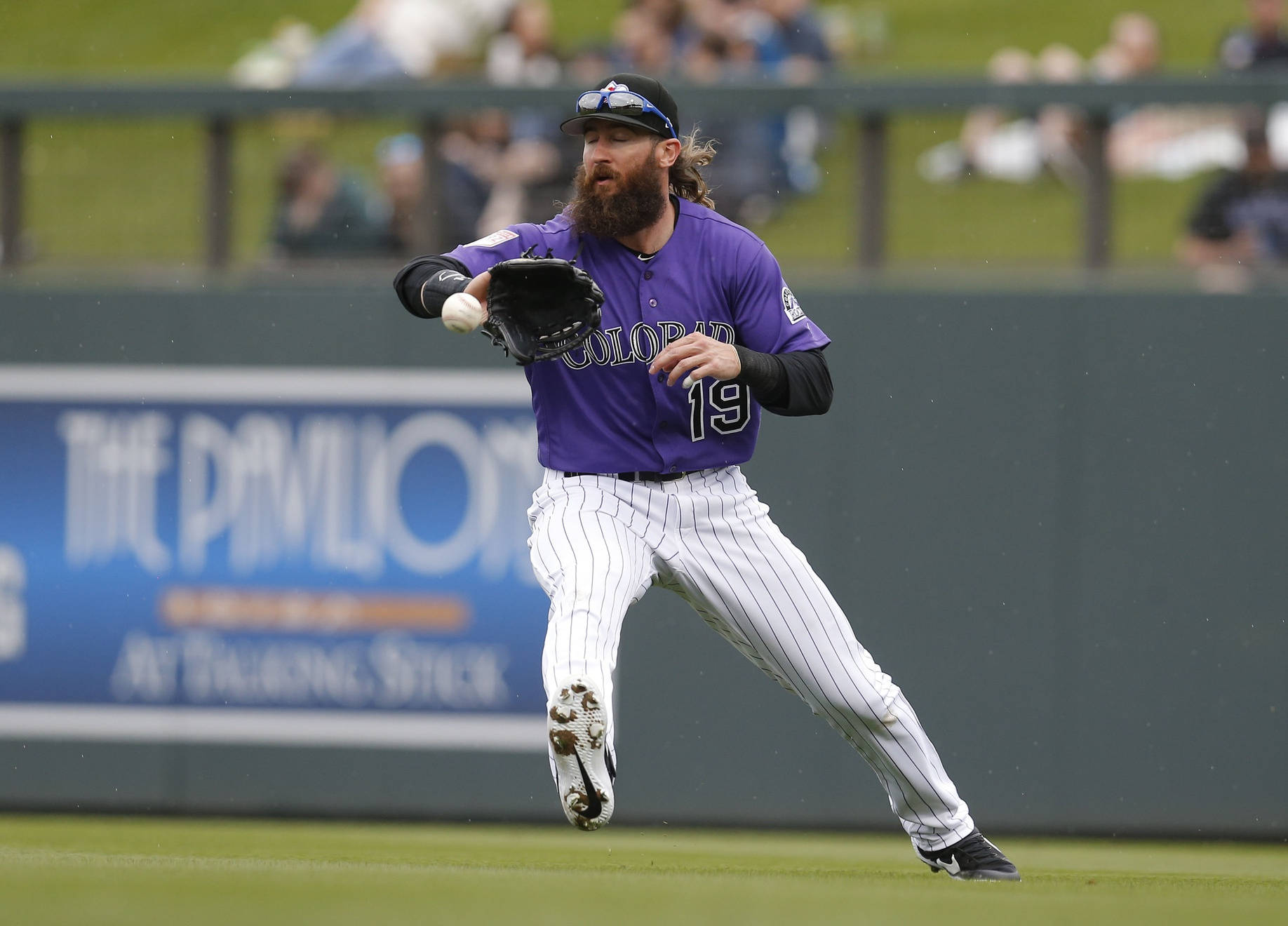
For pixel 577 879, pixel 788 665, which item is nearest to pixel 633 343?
pixel 788 665

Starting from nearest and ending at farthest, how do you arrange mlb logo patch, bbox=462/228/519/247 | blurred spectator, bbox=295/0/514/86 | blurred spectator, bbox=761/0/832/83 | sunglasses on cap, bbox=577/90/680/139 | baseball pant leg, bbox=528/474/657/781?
baseball pant leg, bbox=528/474/657/781, sunglasses on cap, bbox=577/90/680/139, mlb logo patch, bbox=462/228/519/247, blurred spectator, bbox=295/0/514/86, blurred spectator, bbox=761/0/832/83

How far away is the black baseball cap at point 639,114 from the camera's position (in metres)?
4.91

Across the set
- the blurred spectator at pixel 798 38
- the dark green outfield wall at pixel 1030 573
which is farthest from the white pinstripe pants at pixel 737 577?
the blurred spectator at pixel 798 38

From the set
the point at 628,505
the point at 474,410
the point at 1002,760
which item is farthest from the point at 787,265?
the point at 628,505

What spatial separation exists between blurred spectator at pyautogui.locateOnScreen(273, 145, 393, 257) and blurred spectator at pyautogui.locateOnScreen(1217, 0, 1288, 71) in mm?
4020

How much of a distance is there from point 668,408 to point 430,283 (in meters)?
0.76

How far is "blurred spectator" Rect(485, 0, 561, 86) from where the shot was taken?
9.01 metres

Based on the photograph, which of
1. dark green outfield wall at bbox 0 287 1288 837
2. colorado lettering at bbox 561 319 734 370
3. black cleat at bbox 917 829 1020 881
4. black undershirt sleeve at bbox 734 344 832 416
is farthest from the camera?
dark green outfield wall at bbox 0 287 1288 837

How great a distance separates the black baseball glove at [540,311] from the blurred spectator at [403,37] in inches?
181

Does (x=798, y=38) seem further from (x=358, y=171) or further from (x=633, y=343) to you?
(x=633, y=343)

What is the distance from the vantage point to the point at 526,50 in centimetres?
911

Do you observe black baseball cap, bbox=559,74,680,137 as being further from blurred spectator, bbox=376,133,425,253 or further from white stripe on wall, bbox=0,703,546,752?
white stripe on wall, bbox=0,703,546,752

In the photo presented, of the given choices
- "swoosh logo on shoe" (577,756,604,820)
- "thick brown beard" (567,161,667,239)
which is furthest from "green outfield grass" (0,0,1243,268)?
"swoosh logo on shoe" (577,756,604,820)

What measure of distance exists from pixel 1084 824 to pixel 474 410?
3167 millimetres
